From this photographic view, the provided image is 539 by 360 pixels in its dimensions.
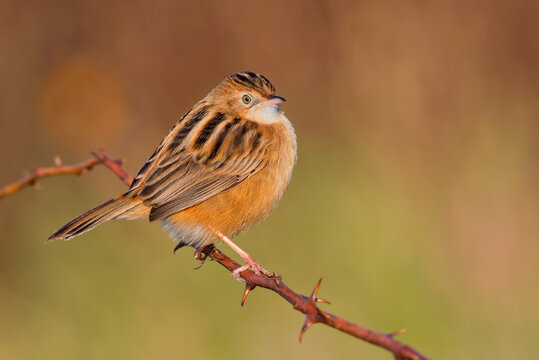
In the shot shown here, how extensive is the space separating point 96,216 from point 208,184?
773mm

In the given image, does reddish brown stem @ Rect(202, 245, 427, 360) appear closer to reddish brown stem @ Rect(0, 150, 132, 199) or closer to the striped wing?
reddish brown stem @ Rect(0, 150, 132, 199)

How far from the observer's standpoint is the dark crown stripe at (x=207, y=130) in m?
4.94

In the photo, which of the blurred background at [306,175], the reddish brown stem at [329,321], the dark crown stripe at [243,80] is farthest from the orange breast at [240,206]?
the blurred background at [306,175]

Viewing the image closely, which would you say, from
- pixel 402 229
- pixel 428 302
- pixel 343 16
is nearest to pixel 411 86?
pixel 343 16

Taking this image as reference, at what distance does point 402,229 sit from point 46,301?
366 cm

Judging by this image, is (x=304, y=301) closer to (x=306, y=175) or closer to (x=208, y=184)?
(x=208, y=184)

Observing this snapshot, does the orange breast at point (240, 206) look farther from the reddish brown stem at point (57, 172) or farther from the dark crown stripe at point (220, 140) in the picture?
the reddish brown stem at point (57, 172)

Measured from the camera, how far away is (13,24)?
Result: 988cm

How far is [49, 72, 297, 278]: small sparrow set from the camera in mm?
4730

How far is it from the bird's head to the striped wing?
0.86 feet

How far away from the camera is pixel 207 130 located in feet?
16.4

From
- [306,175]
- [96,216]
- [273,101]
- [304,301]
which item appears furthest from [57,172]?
[306,175]

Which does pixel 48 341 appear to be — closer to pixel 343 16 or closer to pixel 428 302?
pixel 428 302

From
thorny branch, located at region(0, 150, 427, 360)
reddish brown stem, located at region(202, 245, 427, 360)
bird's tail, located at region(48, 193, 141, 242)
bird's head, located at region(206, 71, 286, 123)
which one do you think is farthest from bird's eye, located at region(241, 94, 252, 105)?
reddish brown stem, located at region(202, 245, 427, 360)
